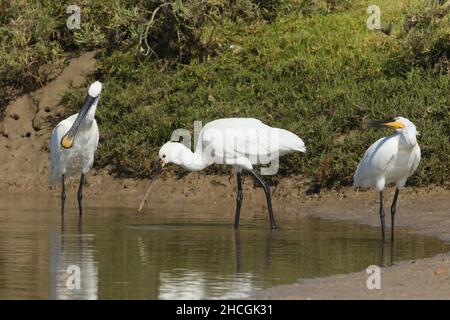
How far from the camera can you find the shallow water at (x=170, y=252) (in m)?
9.41

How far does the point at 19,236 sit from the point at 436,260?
411 cm

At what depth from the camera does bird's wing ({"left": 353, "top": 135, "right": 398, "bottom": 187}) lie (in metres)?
12.5

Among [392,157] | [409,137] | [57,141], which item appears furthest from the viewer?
[57,141]

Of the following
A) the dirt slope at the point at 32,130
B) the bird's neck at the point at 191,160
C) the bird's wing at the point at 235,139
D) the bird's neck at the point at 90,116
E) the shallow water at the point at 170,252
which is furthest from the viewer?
the dirt slope at the point at 32,130

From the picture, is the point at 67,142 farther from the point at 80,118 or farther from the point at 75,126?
the point at 80,118

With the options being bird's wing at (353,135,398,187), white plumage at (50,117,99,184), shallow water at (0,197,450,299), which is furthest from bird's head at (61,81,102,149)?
bird's wing at (353,135,398,187)

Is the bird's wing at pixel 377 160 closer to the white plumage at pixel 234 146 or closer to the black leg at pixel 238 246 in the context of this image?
the white plumage at pixel 234 146

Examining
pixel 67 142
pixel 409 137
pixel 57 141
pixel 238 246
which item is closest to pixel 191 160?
pixel 67 142

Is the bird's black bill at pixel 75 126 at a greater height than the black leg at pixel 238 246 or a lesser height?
greater

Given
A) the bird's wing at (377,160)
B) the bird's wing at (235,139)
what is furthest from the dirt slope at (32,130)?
the bird's wing at (377,160)

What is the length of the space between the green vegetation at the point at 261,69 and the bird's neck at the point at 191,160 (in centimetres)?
193

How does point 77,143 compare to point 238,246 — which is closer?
point 238,246

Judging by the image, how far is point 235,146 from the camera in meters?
13.6

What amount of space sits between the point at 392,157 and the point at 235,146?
191 centimetres
